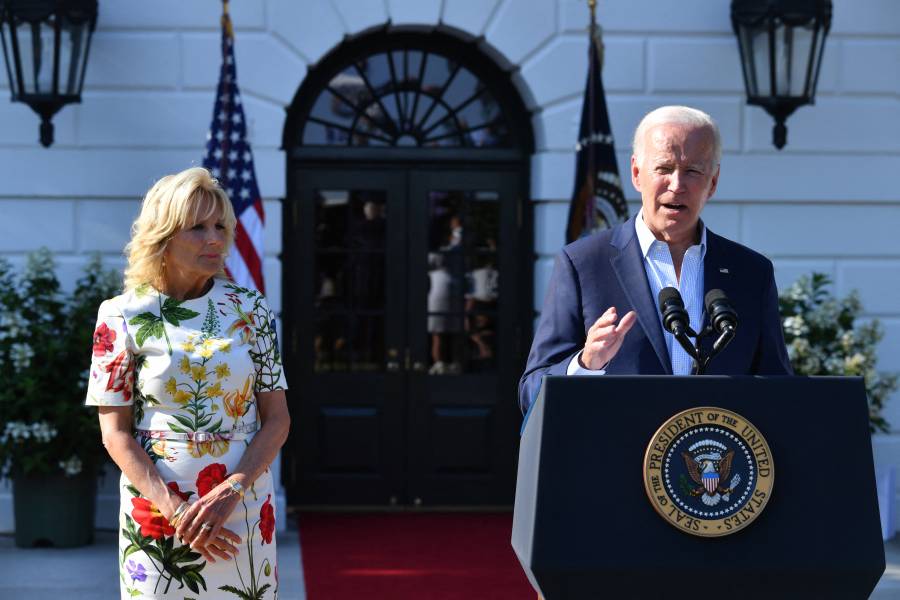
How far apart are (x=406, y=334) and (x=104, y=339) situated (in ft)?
17.7

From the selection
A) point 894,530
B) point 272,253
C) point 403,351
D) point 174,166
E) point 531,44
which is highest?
point 531,44

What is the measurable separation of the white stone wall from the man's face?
5.48m

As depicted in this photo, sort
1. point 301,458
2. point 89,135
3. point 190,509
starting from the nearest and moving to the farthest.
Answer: point 190,509 < point 89,135 < point 301,458

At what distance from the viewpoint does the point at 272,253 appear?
8.28 meters

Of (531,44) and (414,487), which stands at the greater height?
(531,44)

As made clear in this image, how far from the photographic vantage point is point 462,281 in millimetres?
8875

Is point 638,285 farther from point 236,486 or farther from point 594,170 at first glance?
point 594,170

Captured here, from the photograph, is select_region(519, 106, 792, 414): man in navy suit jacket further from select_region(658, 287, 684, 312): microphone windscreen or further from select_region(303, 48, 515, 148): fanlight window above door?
select_region(303, 48, 515, 148): fanlight window above door

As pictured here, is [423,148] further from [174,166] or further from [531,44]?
[174,166]

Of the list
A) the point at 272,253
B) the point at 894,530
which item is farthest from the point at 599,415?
the point at 894,530

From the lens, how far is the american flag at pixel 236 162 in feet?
24.6

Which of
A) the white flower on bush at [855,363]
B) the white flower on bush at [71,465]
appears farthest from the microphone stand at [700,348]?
the white flower on bush at [71,465]

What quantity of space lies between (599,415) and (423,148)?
6.45 metres

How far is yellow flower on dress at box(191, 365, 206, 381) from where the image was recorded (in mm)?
3465
